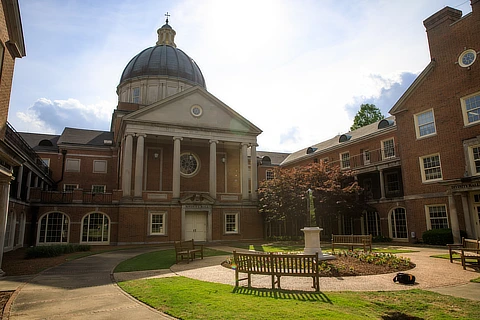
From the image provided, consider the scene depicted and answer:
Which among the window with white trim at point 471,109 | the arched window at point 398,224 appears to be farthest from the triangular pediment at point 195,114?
the window with white trim at point 471,109

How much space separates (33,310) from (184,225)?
19715 mm

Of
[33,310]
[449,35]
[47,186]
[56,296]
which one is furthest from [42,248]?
[449,35]

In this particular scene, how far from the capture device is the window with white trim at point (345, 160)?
1246 inches

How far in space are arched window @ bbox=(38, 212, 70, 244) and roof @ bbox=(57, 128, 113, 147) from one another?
12577 millimetres

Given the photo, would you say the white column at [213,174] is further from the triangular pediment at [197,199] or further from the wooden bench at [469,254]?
the wooden bench at [469,254]

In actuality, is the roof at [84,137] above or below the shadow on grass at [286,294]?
above

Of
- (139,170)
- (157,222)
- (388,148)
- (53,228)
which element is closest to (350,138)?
(388,148)

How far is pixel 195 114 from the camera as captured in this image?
2894 cm

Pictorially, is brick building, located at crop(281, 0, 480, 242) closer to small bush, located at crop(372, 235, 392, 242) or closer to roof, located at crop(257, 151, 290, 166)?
small bush, located at crop(372, 235, 392, 242)

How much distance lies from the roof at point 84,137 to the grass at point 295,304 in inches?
1210

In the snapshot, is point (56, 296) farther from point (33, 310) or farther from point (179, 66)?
point (179, 66)

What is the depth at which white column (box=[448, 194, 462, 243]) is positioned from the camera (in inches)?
722

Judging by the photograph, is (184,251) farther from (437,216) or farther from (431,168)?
(431,168)

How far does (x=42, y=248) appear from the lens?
16.1 meters
